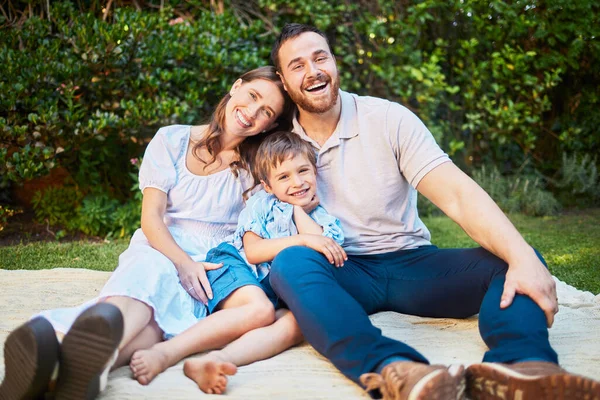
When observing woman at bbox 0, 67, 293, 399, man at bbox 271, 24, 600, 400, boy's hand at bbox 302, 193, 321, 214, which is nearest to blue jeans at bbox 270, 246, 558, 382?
man at bbox 271, 24, 600, 400

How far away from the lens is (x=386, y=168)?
267 centimetres

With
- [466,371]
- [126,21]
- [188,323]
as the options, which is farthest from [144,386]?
[126,21]

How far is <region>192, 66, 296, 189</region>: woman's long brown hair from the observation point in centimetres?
288

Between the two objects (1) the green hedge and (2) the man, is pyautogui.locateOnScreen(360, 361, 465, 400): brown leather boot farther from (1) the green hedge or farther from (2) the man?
(1) the green hedge

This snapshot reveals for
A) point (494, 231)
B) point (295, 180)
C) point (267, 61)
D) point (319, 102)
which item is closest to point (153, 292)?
point (295, 180)

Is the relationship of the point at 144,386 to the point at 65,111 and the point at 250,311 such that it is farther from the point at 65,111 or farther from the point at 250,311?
the point at 65,111

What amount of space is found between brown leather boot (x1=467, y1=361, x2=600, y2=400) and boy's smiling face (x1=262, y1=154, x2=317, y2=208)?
101 cm

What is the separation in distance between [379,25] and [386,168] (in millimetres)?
A: 3376

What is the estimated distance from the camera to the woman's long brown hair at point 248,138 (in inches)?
113

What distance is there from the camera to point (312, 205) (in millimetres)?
2662

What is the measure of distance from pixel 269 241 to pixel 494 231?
0.83m

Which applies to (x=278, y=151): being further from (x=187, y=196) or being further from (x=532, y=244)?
(x=532, y=244)

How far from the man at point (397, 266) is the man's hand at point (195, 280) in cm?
34

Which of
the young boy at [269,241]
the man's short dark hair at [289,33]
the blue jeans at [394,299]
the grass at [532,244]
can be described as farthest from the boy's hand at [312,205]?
the grass at [532,244]
